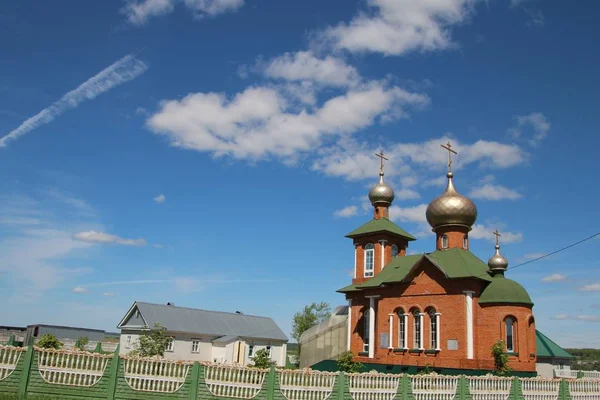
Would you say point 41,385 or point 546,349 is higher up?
point 546,349

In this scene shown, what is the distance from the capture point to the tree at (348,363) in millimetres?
25728

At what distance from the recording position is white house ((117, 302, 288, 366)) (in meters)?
35.7

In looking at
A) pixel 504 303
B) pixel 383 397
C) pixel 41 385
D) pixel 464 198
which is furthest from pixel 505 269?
pixel 41 385

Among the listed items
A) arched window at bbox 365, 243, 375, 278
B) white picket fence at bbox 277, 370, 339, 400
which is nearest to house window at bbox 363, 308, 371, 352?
arched window at bbox 365, 243, 375, 278

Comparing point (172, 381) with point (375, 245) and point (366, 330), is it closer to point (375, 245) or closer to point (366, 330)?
point (366, 330)

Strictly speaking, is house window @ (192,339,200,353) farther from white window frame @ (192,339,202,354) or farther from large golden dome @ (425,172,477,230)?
large golden dome @ (425,172,477,230)

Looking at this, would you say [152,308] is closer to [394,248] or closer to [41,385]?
[394,248]

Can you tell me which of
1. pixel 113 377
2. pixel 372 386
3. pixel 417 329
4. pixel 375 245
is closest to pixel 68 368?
pixel 113 377

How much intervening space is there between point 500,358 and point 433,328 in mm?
3201

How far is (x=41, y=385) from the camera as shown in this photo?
11.2 metres

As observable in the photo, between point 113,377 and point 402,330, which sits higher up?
point 402,330

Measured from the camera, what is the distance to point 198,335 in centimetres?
3700

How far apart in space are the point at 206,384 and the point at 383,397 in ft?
14.6

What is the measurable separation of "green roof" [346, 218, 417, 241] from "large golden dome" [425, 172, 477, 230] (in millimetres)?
3160
